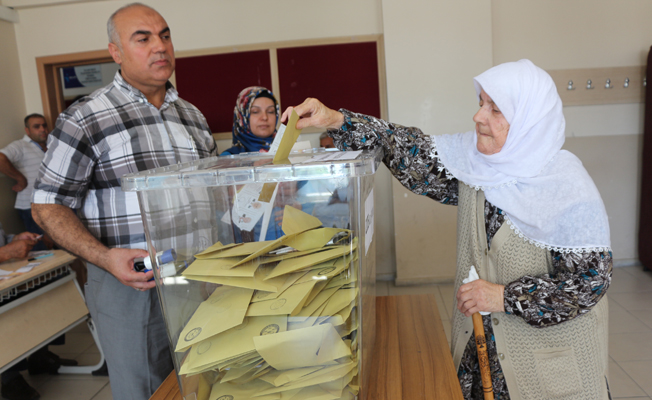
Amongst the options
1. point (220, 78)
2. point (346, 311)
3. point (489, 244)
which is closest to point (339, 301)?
point (346, 311)

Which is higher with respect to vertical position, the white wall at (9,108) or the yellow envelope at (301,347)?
the white wall at (9,108)

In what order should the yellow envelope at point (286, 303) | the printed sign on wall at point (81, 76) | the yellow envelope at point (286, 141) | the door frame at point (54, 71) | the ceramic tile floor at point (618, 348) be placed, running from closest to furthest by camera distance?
the yellow envelope at point (286, 303) < the yellow envelope at point (286, 141) < the ceramic tile floor at point (618, 348) < the door frame at point (54, 71) < the printed sign on wall at point (81, 76)

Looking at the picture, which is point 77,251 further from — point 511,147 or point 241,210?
point 511,147

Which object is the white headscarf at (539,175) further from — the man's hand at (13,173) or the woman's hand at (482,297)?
the man's hand at (13,173)

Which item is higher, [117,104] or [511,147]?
[117,104]

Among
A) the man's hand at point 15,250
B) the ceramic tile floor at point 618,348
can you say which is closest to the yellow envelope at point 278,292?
the ceramic tile floor at point 618,348

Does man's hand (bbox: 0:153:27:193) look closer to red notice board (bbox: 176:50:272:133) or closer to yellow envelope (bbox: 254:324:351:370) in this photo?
red notice board (bbox: 176:50:272:133)

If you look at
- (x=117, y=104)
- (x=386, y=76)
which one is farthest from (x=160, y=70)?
(x=386, y=76)

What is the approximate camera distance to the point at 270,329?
65 centimetres

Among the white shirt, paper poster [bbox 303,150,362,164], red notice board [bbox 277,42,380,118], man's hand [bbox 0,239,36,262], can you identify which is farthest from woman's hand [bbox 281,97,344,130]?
the white shirt

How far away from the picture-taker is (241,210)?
2.26 ft

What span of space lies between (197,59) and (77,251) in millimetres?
3033

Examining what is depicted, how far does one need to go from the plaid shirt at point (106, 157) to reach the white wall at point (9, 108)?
10.8 feet

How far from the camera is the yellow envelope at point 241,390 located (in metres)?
0.70
